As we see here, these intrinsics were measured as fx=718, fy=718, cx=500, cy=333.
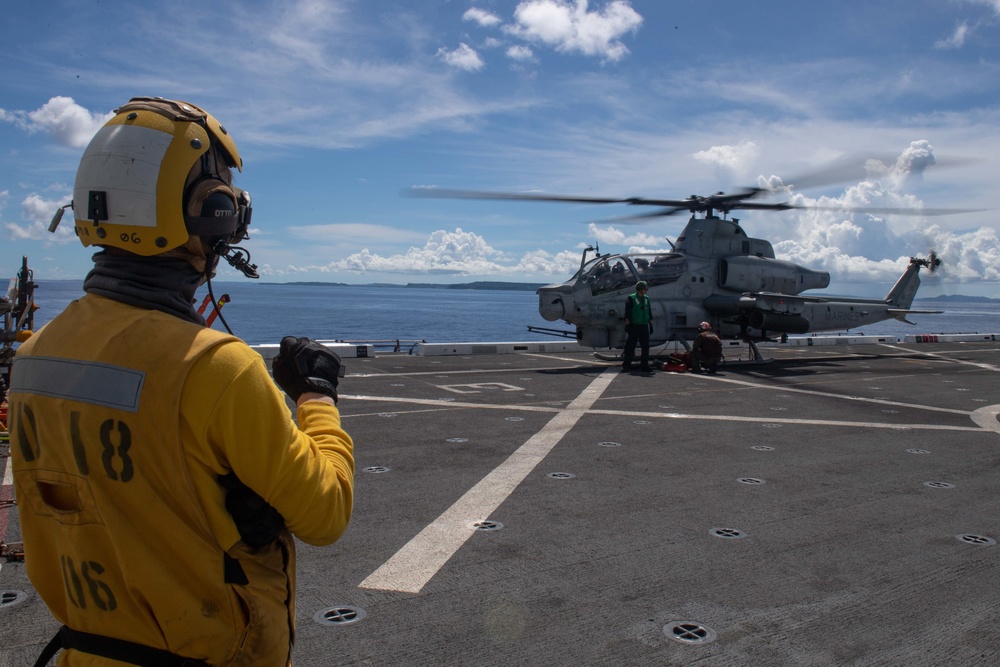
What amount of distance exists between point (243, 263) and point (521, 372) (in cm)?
1173

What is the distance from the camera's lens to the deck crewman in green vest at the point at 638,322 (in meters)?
14.2

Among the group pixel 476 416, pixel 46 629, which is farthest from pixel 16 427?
pixel 476 416

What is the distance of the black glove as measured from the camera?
193 centimetres

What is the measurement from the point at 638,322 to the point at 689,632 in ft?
36.7

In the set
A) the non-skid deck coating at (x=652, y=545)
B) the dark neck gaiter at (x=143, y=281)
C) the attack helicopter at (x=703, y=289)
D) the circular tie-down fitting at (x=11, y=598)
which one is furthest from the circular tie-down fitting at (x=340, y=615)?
the attack helicopter at (x=703, y=289)

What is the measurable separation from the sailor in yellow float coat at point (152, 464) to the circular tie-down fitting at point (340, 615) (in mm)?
1671

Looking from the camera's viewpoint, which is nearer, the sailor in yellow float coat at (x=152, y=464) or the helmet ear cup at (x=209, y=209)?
the sailor in yellow float coat at (x=152, y=464)

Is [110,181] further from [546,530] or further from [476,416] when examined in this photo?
[476,416]

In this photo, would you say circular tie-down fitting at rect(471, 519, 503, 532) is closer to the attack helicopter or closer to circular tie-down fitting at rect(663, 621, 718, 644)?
circular tie-down fitting at rect(663, 621, 718, 644)

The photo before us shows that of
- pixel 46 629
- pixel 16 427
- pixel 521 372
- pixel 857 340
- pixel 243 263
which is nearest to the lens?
pixel 16 427

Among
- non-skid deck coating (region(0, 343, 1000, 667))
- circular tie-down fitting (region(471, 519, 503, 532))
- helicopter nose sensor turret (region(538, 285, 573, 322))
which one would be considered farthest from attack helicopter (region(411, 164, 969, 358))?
circular tie-down fitting (region(471, 519, 503, 532))

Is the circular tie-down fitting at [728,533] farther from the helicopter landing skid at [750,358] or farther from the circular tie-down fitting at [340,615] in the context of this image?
the helicopter landing skid at [750,358]

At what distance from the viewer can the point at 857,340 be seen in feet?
75.6

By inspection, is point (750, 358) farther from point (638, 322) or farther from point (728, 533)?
point (728, 533)
